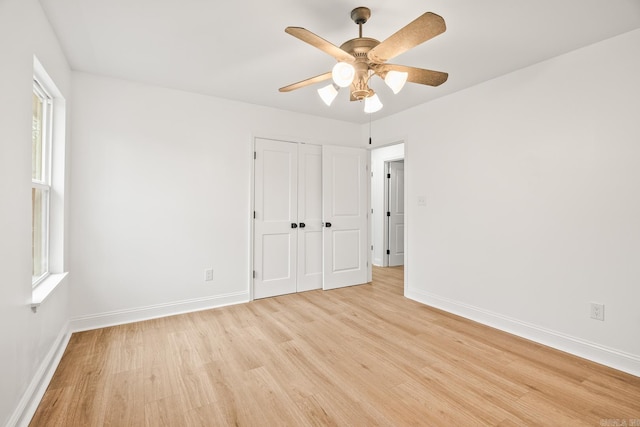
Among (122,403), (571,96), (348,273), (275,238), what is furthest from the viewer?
(348,273)

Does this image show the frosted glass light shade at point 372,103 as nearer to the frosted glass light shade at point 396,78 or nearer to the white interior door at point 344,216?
the frosted glass light shade at point 396,78

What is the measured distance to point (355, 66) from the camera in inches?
73.2

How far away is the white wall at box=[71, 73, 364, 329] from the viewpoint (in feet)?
9.25

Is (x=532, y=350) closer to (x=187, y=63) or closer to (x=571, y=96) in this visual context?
(x=571, y=96)

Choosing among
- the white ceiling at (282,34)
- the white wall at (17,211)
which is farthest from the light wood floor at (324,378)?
the white ceiling at (282,34)

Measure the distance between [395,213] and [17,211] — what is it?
5.39 metres

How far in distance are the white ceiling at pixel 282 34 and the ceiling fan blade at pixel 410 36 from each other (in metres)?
0.35

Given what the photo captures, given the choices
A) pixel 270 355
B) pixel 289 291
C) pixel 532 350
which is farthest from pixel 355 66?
pixel 289 291

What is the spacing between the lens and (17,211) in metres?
1.58

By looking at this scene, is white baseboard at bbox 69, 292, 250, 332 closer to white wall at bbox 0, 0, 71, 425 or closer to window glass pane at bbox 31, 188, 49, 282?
window glass pane at bbox 31, 188, 49, 282

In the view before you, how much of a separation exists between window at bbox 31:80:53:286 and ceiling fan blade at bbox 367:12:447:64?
8.10 feet

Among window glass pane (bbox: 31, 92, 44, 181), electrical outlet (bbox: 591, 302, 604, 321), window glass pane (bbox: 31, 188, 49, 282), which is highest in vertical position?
window glass pane (bbox: 31, 92, 44, 181)

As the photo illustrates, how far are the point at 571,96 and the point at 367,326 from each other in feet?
8.94

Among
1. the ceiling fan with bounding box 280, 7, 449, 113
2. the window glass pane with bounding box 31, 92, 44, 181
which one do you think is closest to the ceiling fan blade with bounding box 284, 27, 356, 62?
the ceiling fan with bounding box 280, 7, 449, 113
